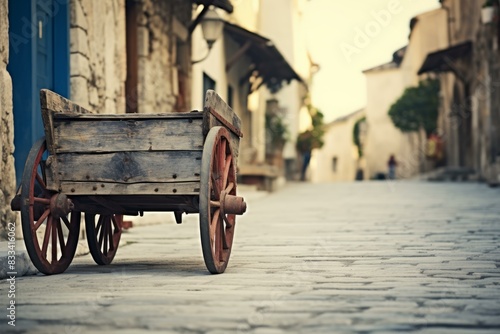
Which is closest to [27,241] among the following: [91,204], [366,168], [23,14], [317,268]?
[91,204]

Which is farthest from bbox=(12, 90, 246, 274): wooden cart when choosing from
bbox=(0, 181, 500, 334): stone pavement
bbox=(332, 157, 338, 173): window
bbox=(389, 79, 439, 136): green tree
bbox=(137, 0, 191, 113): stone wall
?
bbox=(332, 157, 338, 173): window

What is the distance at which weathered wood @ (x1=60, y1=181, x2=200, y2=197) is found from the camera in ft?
13.6

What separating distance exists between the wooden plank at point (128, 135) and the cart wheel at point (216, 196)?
0.15 meters

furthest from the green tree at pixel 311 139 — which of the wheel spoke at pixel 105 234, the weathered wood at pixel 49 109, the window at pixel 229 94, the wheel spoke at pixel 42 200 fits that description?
the wheel spoke at pixel 42 200

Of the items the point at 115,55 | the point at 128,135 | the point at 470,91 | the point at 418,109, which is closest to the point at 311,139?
the point at 418,109

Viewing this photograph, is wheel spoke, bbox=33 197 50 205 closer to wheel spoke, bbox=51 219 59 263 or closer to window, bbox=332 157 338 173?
wheel spoke, bbox=51 219 59 263

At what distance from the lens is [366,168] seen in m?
43.9

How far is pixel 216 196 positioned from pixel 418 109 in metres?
25.2

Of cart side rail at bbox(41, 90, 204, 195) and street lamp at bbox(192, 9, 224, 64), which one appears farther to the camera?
street lamp at bbox(192, 9, 224, 64)

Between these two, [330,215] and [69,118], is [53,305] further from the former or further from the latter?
[330,215]

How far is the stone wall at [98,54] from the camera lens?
22.2 ft

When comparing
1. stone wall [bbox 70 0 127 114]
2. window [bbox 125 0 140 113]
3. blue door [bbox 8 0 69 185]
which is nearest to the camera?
blue door [bbox 8 0 69 185]

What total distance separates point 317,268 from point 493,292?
130 centimetres

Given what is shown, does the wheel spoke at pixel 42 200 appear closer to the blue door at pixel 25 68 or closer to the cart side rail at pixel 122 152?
the cart side rail at pixel 122 152
